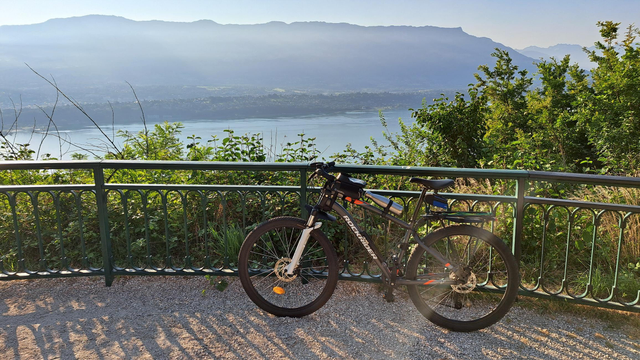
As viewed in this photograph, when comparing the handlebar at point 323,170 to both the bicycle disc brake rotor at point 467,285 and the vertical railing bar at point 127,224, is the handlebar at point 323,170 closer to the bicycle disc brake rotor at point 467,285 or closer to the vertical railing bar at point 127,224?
the bicycle disc brake rotor at point 467,285

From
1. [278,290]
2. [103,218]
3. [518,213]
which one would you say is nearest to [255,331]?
[278,290]

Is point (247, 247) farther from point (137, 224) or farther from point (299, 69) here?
point (299, 69)

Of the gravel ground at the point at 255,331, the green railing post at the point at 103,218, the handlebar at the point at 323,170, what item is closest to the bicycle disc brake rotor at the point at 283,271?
the gravel ground at the point at 255,331

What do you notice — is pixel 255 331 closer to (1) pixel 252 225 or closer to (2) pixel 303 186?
(2) pixel 303 186

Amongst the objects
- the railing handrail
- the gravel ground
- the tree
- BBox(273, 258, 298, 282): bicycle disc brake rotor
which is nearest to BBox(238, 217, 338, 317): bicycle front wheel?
BBox(273, 258, 298, 282): bicycle disc brake rotor

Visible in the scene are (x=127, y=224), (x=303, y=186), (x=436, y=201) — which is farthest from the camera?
(x=127, y=224)

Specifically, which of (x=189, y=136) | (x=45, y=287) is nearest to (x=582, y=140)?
(x=189, y=136)

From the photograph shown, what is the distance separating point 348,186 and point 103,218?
2339mm

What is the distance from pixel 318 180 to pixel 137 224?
2.34m

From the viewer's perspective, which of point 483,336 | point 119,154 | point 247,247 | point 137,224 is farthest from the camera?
point 119,154

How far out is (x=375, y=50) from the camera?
84312 millimetres

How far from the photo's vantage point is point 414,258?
3.29m

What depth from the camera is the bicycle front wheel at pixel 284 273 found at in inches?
134

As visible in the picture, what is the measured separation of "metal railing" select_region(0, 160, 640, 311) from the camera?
351 cm
